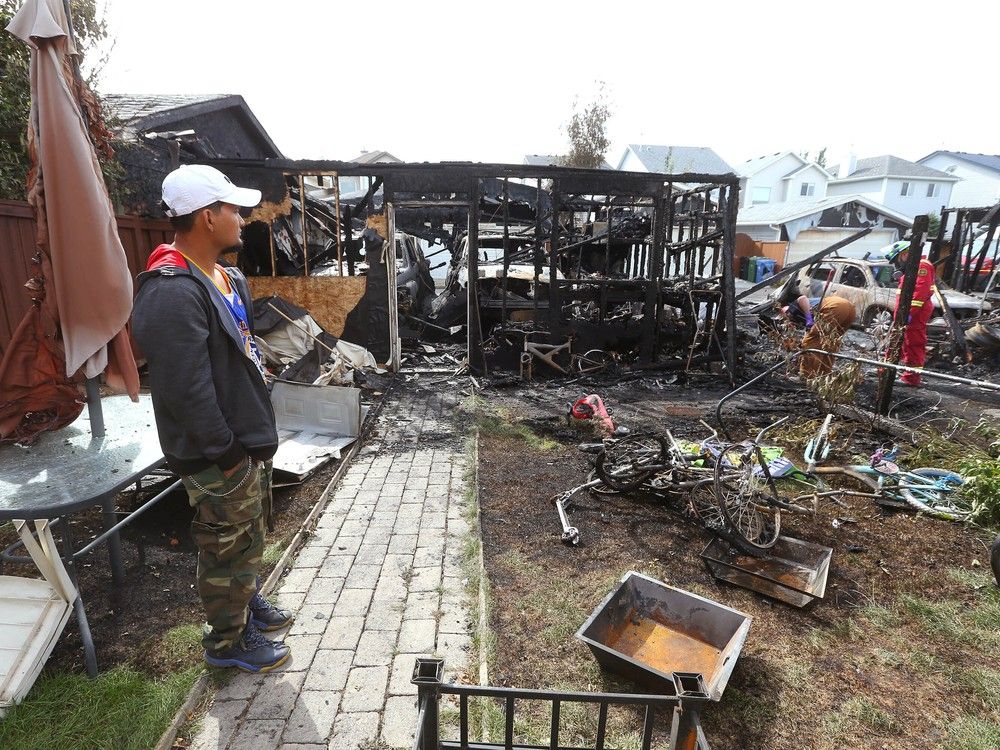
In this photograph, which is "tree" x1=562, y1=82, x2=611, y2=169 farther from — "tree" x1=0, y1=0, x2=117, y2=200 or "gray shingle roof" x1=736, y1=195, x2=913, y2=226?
"tree" x1=0, y1=0, x2=117, y2=200

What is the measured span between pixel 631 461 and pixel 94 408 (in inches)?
165

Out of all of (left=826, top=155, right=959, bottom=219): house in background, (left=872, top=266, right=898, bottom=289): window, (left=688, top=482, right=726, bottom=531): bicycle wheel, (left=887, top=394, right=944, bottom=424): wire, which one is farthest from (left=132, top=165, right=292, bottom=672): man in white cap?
(left=826, top=155, right=959, bottom=219): house in background

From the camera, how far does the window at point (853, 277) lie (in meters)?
12.9

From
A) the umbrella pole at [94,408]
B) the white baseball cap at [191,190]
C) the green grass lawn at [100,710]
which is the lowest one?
the green grass lawn at [100,710]

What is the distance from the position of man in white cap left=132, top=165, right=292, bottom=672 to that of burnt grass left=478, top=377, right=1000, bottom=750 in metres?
1.47

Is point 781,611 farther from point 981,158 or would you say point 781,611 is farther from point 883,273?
point 981,158

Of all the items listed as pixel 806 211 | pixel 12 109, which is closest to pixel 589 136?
pixel 806 211

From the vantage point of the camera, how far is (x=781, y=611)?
11.2ft

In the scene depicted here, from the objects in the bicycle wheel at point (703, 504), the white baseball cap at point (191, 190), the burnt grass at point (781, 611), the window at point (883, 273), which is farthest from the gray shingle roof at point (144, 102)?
the window at point (883, 273)

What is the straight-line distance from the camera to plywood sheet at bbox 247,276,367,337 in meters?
9.03

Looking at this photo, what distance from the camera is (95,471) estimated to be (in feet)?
9.50

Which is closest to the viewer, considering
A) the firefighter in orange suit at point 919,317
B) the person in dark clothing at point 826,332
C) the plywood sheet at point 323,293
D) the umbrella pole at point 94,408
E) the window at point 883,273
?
the umbrella pole at point 94,408

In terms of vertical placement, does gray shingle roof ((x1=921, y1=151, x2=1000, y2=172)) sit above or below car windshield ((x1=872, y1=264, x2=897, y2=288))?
above

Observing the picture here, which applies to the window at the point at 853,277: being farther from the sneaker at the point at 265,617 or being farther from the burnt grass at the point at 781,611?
the sneaker at the point at 265,617
